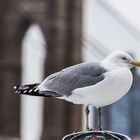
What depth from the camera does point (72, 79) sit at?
3.01 m

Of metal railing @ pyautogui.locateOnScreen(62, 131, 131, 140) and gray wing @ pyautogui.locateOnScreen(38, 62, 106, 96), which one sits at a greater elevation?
gray wing @ pyautogui.locateOnScreen(38, 62, 106, 96)

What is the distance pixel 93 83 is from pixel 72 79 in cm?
7

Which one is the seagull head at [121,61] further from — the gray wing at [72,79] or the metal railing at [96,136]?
the metal railing at [96,136]

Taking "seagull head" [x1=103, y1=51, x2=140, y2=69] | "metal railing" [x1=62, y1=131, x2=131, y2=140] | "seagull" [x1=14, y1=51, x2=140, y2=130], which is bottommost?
"metal railing" [x1=62, y1=131, x2=131, y2=140]

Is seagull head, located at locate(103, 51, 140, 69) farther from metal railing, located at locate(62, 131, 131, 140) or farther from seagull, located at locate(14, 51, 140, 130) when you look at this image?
metal railing, located at locate(62, 131, 131, 140)

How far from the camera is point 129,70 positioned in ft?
9.70

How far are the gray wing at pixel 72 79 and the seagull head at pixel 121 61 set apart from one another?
0.14 feet

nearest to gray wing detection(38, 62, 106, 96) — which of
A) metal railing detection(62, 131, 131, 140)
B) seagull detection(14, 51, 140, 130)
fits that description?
seagull detection(14, 51, 140, 130)

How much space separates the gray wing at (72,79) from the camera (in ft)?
9.86

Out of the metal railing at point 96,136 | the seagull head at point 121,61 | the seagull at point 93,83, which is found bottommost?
the metal railing at point 96,136

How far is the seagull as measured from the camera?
2924mm

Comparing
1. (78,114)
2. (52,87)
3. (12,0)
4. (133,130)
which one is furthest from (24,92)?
(133,130)

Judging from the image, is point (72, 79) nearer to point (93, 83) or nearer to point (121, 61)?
point (93, 83)

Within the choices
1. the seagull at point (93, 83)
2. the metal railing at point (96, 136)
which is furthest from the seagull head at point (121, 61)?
the metal railing at point (96, 136)
